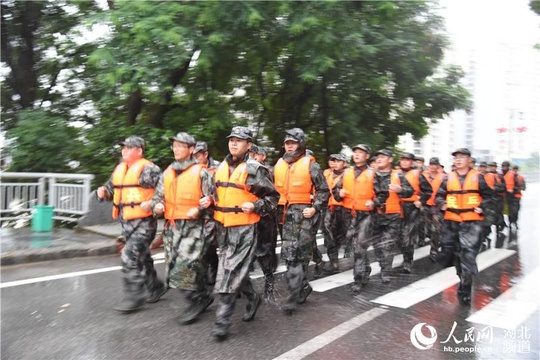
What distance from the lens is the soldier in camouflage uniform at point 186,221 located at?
15.1 ft

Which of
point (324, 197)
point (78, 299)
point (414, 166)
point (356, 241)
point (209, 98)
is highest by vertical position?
point (209, 98)

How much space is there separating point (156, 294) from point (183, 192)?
1.60m

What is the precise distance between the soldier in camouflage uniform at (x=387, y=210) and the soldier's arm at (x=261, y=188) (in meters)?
2.40

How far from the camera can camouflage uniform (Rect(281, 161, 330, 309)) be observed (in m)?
5.26

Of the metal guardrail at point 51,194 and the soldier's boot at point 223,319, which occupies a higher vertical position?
the metal guardrail at point 51,194

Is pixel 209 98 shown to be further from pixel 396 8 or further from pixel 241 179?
pixel 241 179

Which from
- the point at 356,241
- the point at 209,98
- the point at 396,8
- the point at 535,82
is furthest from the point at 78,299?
the point at 535,82

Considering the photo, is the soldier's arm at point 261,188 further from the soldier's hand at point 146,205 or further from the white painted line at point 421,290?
the white painted line at point 421,290

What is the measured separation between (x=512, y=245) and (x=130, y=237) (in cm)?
955

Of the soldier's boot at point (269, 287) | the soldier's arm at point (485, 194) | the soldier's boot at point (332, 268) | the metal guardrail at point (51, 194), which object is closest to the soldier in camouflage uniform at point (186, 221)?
the soldier's boot at point (269, 287)

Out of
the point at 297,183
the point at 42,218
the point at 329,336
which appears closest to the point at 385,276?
the point at 297,183

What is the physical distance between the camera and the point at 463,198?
589cm

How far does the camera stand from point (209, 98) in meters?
12.6

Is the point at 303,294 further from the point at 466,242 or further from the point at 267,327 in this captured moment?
the point at 466,242
